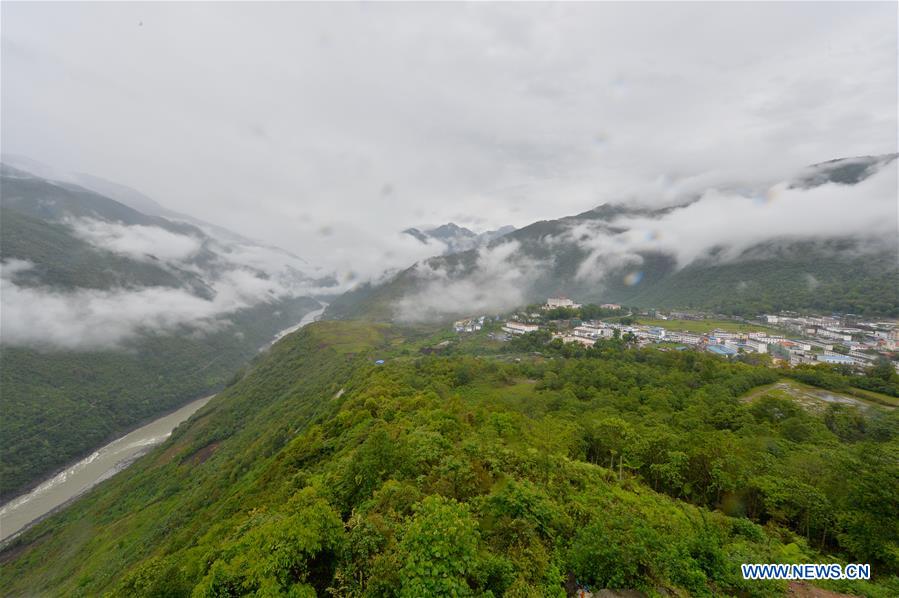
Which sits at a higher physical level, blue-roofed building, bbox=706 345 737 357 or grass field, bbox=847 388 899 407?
grass field, bbox=847 388 899 407

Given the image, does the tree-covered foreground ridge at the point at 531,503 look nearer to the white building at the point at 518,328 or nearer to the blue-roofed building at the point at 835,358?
the blue-roofed building at the point at 835,358

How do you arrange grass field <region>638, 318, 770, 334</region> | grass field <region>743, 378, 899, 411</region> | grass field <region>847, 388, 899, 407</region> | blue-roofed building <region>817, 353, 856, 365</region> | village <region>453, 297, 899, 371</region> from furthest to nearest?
1. grass field <region>638, 318, 770, 334</region>
2. village <region>453, 297, 899, 371</region>
3. blue-roofed building <region>817, 353, 856, 365</region>
4. grass field <region>847, 388, 899, 407</region>
5. grass field <region>743, 378, 899, 411</region>

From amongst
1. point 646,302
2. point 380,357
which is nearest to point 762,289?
point 646,302

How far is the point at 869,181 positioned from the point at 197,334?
39052 centimetres

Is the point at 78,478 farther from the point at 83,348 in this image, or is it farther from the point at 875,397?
the point at 875,397

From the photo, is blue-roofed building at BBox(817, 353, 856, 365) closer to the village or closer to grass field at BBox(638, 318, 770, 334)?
the village

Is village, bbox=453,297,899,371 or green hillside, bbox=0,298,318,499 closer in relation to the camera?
village, bbox=453,297,899,371

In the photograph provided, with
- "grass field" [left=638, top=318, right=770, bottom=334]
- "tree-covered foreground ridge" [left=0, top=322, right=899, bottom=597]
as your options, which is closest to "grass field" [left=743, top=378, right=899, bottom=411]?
"tree-covered foreground ridge" [left=0, top=322, right=899, bottom=597]

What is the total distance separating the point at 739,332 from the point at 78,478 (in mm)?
155324

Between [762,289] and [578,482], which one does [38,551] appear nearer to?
[578,482]

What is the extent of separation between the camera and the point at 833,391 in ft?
131

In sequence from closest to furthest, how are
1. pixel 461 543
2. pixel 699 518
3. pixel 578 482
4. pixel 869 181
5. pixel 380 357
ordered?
pixel 461 543, pixel 699 518, pixel 578 482, pixel 380 357, pixel 869 181

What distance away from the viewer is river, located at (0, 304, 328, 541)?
5707cm

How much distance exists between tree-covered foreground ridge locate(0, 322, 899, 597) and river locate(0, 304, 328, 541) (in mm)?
12118
